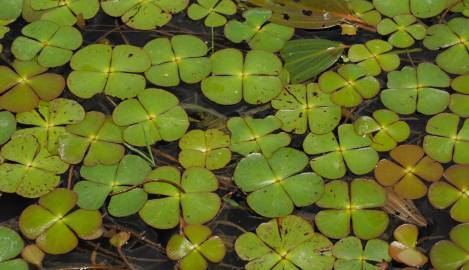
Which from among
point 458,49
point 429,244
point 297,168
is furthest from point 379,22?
point 429,244

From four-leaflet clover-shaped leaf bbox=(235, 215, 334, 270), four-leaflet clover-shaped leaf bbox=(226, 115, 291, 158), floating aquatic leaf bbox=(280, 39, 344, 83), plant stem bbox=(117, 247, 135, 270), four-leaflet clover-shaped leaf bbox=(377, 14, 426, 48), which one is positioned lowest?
plant stem bbox=(117, 247, 135, 270)

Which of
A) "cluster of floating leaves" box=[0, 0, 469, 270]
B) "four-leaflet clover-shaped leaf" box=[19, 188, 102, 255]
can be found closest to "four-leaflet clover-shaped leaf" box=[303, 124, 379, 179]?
"cluster of floating leaves" box=[0, 0, 469, 270]

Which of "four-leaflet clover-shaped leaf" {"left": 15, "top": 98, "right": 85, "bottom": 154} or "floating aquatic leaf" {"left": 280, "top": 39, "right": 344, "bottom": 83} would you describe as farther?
"floating aquatic leaf" {"left": 280, "top": 39, "right": 344, "bottom": 83}

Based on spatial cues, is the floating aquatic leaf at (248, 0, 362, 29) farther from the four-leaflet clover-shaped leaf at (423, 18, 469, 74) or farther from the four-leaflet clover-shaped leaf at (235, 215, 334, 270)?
the four-leaflet clover-shaped leaf at (235, 215, 334, 270)

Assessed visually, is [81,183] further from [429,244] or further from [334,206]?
[429,244]

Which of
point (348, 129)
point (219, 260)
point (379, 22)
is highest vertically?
point (379, 22)

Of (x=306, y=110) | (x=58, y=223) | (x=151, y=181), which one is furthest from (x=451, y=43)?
(x=58, y=223)

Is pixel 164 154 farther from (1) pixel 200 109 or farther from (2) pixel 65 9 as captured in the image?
(2) pixel 65 9
